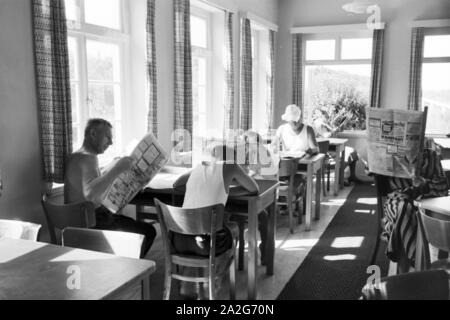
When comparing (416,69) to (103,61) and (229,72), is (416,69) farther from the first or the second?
(103,61)

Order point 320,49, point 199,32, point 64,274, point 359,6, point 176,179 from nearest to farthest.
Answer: point 64,274, point 176,179, point 199,32, point 359,6, point 320,49

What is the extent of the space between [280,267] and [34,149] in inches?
80.2

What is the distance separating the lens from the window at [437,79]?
704cm

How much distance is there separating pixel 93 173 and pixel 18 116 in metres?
0.65

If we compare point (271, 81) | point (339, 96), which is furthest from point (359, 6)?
point (271, 81)

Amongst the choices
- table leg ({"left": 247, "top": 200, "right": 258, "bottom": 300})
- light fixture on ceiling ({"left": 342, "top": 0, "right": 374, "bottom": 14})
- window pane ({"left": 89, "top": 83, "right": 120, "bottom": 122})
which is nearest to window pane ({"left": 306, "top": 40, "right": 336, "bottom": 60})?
light fixture on ceiling ({"left": 342, "top": 0, "right": 374, "bottom": 14})

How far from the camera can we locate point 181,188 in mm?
2951

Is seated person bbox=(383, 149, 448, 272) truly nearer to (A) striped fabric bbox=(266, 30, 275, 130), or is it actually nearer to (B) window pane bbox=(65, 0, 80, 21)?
(B) window pane bbox=(65, 0, 80, 21)

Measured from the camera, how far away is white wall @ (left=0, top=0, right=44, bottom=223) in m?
2.84

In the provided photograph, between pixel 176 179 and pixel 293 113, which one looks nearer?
pixel 176 179

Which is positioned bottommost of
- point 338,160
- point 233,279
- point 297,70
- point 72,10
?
point 233,279

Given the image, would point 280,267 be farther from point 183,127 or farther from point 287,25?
point 287,25

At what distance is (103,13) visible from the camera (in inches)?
160
